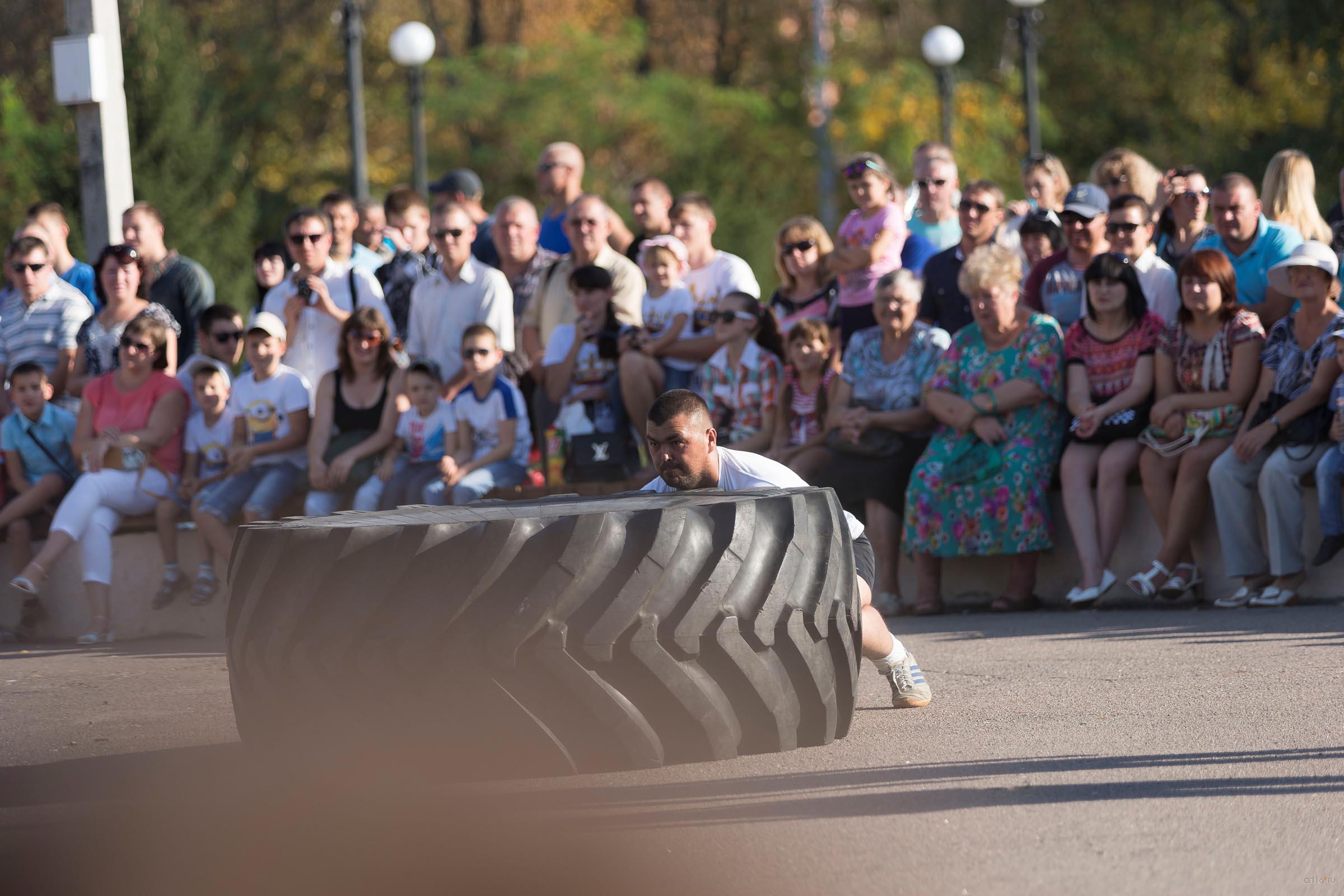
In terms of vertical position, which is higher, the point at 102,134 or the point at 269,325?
the point at 102,134

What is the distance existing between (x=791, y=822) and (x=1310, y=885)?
1391mm

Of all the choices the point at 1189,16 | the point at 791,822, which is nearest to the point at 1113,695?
the point at 791,822

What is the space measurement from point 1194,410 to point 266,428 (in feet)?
18.6

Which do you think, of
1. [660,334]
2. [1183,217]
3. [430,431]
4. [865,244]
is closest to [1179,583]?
[1183,217]

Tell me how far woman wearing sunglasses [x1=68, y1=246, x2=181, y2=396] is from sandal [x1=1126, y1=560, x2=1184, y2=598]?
6.33 m

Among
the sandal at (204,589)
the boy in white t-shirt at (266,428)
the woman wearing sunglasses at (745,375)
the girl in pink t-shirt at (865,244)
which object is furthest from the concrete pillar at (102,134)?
the girl in pink t-shirt at (865,244)

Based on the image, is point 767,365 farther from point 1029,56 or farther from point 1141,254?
point 1029,56

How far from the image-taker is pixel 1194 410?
30.5 ft

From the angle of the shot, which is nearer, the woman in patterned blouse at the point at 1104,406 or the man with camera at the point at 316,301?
the woman in patterned blouse at the point at 1104,406

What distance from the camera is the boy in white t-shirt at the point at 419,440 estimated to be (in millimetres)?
10562

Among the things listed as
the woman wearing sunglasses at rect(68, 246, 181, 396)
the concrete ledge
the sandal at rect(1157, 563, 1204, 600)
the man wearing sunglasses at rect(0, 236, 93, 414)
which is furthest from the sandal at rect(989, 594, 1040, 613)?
the man wearing sunglasses at rect(0, 236, 93, 414)

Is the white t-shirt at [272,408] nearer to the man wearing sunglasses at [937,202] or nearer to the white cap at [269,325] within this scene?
the white cap at [269,325]

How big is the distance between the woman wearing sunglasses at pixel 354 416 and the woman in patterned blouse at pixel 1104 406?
4158 millimetres

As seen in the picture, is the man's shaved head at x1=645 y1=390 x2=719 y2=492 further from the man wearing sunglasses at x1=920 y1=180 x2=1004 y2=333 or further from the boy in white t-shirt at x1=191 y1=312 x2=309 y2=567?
the boy in white t-shirt at x1=191 y1=312 x2=309 y2=567
